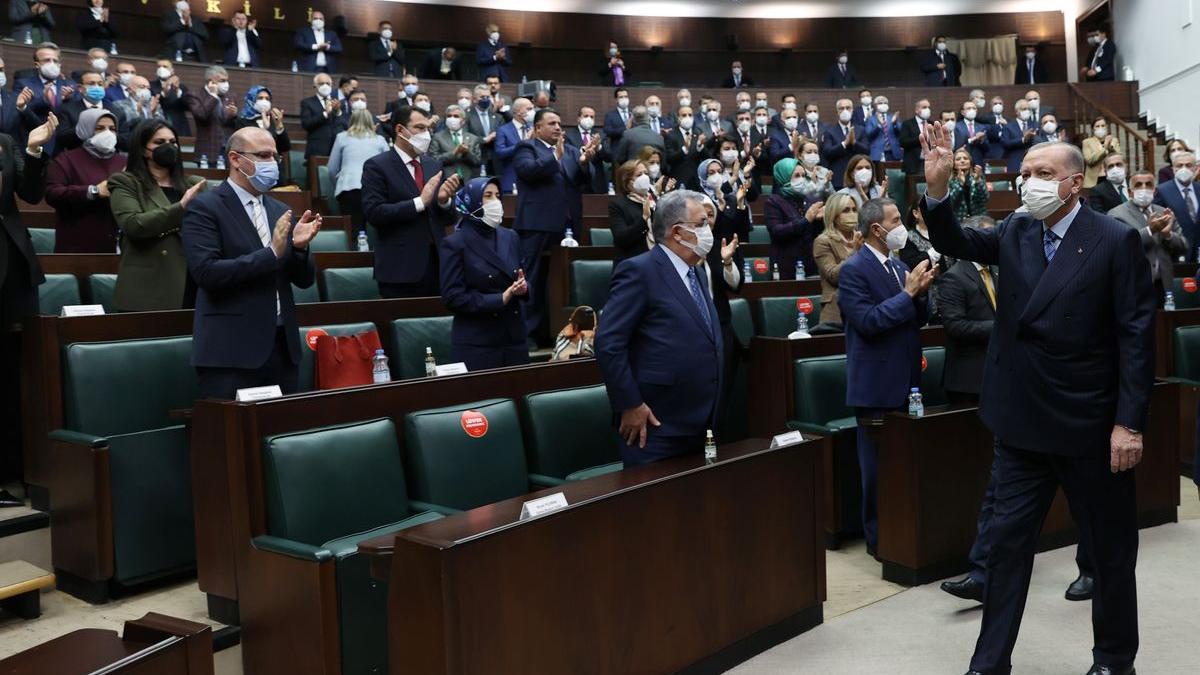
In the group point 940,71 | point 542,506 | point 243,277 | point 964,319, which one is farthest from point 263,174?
point 940,71

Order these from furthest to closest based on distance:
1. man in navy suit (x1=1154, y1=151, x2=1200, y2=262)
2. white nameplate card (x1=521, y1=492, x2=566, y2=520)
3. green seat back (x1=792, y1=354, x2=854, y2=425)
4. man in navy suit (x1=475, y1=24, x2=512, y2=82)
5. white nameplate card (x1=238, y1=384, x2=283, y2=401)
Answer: man in navy suit (x1=475, y1=24, x2=512, y2=82), man in navy suit (x1=1154, y1=151, x2=1200, y2=262), green seat back (x1=792, y1=354, x2=854, y2=425), white nameplate card (x1=238, y1=384, x2=283, y2=401), white nameplate card (x1=521, y1=492, x2=566, y2=520)

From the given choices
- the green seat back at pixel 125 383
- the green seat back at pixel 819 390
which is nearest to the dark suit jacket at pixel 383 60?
the green seat back at pixel 819 390

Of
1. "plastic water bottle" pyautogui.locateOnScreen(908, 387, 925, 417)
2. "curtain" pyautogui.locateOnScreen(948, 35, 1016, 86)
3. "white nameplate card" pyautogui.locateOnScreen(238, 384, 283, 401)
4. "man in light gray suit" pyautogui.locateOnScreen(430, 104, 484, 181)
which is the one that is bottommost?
"plastic water bottle" pyautogui.locateOnScreen(908, 387, 925, 417)

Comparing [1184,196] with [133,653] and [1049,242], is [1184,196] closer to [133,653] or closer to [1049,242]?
[1049,242]

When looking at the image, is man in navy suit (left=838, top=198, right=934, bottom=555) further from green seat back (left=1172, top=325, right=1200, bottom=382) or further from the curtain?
the curtain

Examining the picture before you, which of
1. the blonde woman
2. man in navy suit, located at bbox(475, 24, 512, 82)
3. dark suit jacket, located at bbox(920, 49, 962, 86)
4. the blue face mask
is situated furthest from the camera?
dark suit jacket, located at bbox(920, 49, 962, 86)

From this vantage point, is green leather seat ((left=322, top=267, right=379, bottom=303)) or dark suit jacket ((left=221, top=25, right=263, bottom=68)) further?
dark suit jacket ((left=221, top=25, right=263, bottom=68))

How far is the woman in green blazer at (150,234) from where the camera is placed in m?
3.32

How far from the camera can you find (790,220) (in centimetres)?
557

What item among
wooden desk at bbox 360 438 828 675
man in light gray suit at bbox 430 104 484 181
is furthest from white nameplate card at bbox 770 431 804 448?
man in light gray suit at bbox 430 104 484 181

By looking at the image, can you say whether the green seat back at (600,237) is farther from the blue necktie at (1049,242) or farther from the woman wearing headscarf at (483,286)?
the blue necktie at (1049,242)

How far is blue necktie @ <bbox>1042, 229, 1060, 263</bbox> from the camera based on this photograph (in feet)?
7.58

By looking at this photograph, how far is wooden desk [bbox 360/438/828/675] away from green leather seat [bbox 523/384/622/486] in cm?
51

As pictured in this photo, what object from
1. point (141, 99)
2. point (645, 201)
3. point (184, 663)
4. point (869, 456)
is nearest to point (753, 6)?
point (141, 99)
